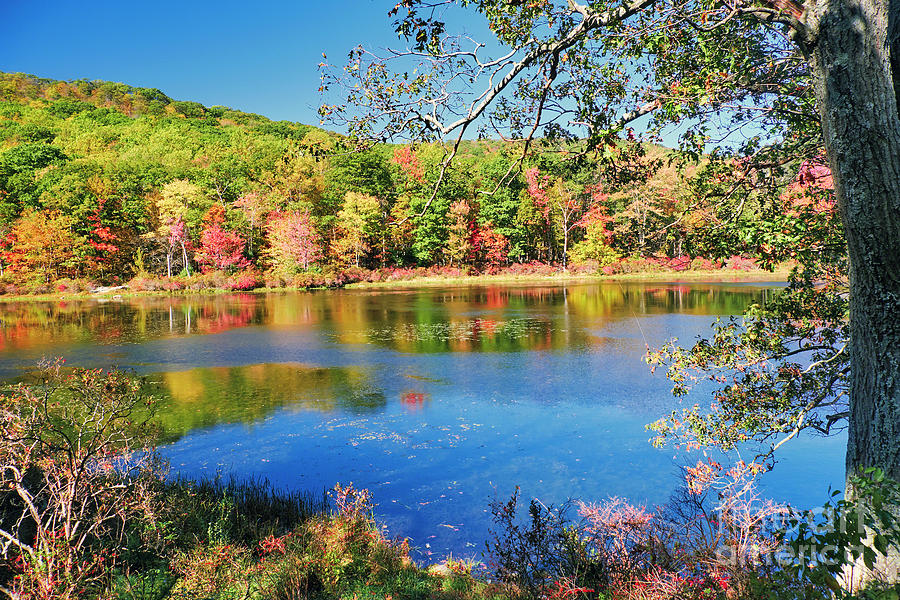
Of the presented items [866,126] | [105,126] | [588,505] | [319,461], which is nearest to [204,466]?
[319,461]

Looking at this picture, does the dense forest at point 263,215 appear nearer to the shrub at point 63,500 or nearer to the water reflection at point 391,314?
the water reflection at point 391,314

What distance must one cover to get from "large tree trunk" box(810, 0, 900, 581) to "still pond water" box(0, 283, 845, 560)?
12.0 ft

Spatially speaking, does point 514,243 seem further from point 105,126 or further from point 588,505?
point 105,126

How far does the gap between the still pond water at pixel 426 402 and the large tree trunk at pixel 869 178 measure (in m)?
3.64

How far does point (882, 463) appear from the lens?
239 cm

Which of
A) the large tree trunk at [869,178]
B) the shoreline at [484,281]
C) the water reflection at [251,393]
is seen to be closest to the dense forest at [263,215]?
the shoreline at [484,281]

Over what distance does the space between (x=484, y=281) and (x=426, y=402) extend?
32.8 m

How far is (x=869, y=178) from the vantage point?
2.27 meters

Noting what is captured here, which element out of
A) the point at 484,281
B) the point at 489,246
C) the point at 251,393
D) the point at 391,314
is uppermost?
the point at 489,246

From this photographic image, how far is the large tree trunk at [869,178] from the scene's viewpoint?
7.38 ft

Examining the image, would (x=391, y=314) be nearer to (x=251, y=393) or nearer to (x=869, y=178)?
(x=251, y=393)

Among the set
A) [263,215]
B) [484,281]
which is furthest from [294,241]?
[484,281]

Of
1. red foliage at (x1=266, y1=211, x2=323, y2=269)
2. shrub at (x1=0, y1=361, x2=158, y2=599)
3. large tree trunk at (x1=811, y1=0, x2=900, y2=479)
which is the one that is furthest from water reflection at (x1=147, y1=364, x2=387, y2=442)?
red foliage at (x1=266, y1=211, x2=323, y2=269)

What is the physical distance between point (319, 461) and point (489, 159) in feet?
158
